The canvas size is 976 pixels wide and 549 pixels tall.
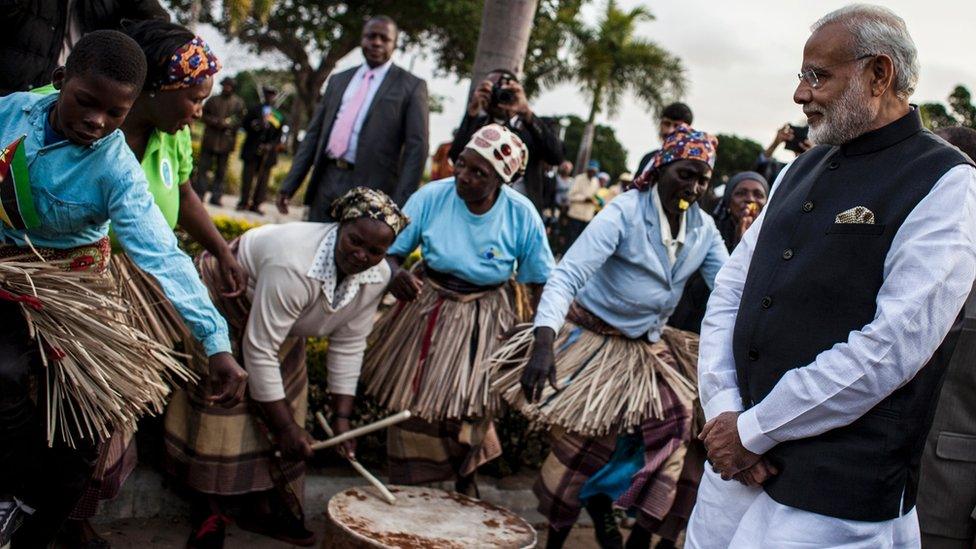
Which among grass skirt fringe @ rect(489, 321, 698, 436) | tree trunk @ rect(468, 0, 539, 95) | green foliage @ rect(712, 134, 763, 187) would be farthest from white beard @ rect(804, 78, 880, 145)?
green foliage @ rect(712, 134, 763, 187)

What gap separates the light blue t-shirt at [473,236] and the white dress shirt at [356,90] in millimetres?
1169

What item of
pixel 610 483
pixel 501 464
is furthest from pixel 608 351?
Result: pixel 501 464

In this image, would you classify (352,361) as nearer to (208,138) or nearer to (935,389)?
(935,389)

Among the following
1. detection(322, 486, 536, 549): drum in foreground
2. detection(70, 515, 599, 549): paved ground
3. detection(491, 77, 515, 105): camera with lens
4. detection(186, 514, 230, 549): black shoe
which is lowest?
detection(70, 515, 599, 549): paved ground

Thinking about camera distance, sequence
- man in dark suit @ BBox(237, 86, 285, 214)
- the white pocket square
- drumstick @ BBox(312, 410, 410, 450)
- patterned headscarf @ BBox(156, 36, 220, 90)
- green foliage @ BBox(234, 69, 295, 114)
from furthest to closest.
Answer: green foliage @ BBox(234, 69, 295, 114) < man in dark suit @ BBox(237, 86, 285, 214) < drumstick @ BBox(312, 410, 410, 450) < patterned headscarf @ BBox(156, 36, 220, 90) < the white pocket square

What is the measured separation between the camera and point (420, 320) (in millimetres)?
4555

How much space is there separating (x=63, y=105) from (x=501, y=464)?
3.10m

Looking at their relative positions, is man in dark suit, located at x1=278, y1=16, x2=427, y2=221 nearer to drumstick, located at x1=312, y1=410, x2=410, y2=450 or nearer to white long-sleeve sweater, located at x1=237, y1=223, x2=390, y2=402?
white long-sleeve sweater, located at x1=237, y1=223, x2=390, y2=402

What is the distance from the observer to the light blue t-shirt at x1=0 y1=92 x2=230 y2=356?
285cm

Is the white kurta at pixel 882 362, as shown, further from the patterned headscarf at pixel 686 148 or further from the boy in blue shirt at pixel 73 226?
the patterned headscarf at pixel 686 148

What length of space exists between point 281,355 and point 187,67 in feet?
4.49

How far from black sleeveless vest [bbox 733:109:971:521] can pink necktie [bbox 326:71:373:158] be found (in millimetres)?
3583

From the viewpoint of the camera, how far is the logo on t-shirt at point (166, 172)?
3.62 m

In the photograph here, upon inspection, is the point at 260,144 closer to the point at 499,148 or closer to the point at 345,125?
the point at 345,125
